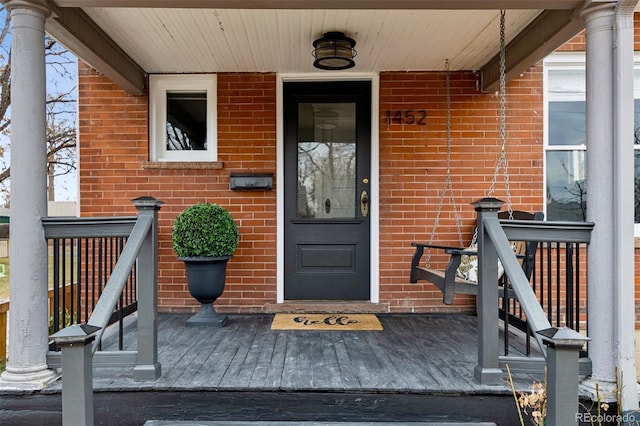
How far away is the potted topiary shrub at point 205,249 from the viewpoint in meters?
3.37

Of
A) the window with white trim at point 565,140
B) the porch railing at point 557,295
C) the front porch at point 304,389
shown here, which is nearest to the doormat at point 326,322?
the front porch at point 304,389

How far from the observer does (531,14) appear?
288 centimetres

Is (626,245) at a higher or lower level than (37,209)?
lower

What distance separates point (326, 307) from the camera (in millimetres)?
3887

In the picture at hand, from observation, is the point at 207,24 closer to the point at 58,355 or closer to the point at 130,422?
the point at 58,355

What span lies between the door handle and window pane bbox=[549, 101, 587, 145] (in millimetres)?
1770

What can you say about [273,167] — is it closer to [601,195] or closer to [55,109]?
[601,195]

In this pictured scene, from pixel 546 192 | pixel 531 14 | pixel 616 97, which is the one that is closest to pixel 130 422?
pixel 616 97

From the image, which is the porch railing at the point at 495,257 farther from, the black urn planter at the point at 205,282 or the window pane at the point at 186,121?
the window pane at the point at 186,121

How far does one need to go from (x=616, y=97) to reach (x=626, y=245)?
77 cm

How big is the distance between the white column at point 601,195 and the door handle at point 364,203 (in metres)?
1.94

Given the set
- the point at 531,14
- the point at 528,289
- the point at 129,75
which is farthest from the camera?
the point at 129,75

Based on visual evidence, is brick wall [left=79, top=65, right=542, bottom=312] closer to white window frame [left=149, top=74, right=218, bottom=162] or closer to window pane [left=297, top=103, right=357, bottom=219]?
white window frame [left=149, top=74, right=218, bottom=162]

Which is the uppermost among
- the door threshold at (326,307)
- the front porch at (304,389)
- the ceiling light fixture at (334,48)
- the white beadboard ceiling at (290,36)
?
the white beadboard ceiling at (290,36)
